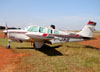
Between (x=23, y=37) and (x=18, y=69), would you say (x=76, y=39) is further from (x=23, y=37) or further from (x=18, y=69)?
(x=18, y=69)

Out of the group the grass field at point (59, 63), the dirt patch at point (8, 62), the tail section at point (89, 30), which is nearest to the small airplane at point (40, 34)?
the tail section at point (89, 30)

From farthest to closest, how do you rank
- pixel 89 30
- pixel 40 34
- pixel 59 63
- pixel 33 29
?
pixel 89 30 < pixel 33 29 < pixel 40 34 < pixel 59 63

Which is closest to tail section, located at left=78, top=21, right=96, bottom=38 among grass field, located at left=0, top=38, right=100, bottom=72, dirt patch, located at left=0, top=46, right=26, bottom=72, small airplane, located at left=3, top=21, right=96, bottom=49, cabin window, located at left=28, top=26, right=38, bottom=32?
small airplane, located at left=3, top=21, right=96, bottom=49

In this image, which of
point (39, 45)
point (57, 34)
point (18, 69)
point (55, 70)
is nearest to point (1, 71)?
point (18, 69)

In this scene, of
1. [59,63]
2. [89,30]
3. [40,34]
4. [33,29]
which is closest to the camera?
[59,63]

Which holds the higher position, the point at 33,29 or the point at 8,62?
the point at 33,29

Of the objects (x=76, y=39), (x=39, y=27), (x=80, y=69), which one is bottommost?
(x=80, y=69)

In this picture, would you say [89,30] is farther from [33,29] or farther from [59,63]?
[59,63]

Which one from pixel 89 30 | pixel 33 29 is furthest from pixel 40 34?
pixel 89 30

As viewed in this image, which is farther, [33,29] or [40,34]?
[33,29]

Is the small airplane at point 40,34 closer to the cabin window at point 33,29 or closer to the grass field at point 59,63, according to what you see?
the cabin window at point 33,29

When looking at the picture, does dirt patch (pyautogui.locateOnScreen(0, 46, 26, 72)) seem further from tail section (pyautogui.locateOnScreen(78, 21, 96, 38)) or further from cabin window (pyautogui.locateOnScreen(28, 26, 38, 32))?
tail section (pyautogui.locateOnScreen(78, 21, 96, 38))

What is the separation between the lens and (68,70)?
6230mm

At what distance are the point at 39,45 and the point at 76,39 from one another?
17.3 ft
